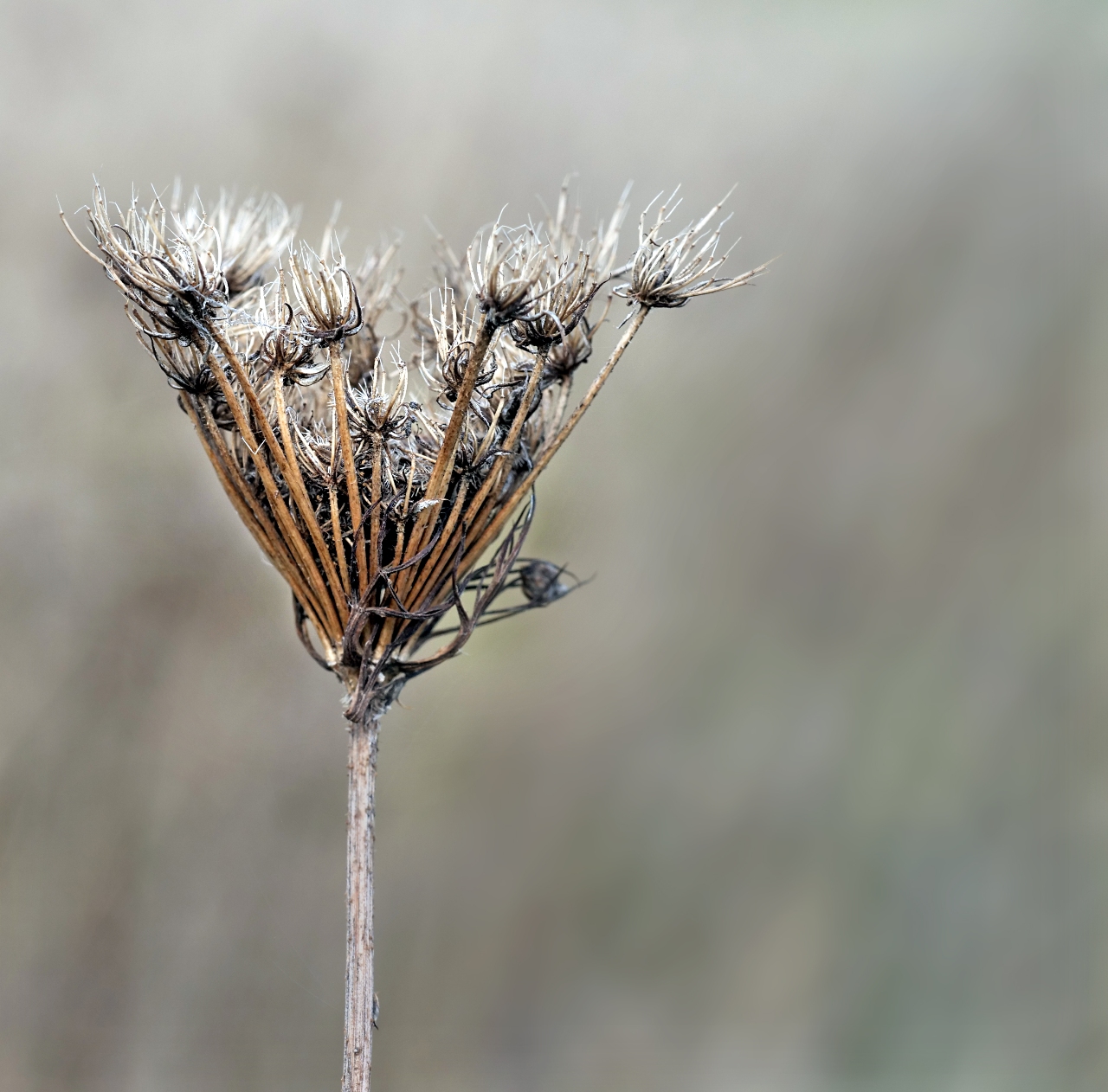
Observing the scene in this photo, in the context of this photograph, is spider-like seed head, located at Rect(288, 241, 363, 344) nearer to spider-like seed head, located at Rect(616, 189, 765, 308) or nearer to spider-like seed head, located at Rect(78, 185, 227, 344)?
spider-like seed head, located at Rect(78, 185, 227, 344)

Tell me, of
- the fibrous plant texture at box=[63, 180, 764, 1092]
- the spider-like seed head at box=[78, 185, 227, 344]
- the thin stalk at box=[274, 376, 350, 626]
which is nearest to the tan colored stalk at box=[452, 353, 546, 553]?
the fibrous plant texture at box=[63, 180, 764, 1092]

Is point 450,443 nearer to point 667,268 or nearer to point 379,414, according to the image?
point 379,414

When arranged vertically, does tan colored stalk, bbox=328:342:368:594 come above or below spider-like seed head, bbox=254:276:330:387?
below

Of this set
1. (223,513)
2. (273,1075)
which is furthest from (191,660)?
(273,1075)

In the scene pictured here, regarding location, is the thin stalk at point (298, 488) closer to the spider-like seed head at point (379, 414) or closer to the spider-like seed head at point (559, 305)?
the spider-like seed head at point (379, 414)

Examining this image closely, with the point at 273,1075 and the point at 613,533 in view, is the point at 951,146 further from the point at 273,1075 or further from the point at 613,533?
the point at 273,1075

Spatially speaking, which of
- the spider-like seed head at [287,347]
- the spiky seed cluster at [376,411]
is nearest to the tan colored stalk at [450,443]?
the spiky seed cluster at [376,411]
